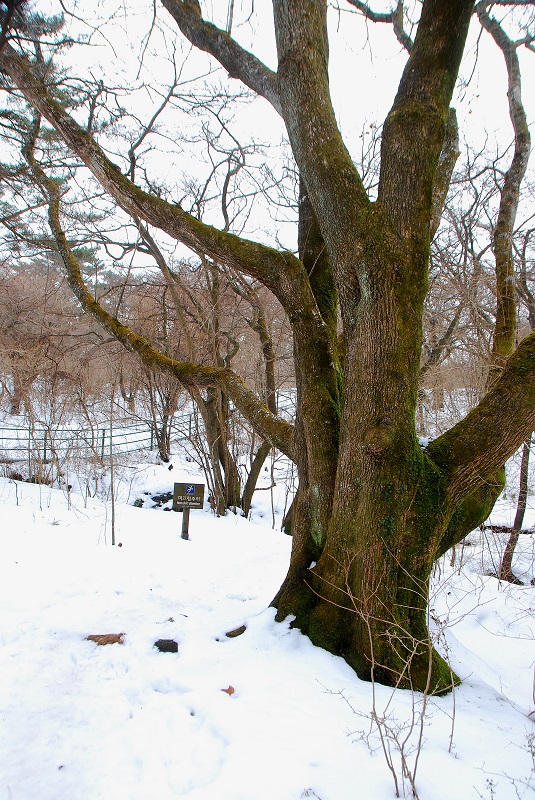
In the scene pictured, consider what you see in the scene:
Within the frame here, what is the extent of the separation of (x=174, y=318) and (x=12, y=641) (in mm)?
8001

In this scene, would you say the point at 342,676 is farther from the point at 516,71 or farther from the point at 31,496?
the point at 31,496

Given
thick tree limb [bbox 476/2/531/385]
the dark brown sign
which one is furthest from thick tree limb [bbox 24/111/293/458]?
the dark brown sign

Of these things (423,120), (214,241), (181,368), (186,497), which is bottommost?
(186,497)

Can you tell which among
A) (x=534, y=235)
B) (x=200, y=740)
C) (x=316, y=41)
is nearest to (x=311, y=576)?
(x=200, y=740)

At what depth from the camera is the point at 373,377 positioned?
2.86 meters

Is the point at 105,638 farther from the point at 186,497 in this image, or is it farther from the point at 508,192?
the point at 508,192

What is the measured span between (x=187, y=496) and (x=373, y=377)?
491 centimetres

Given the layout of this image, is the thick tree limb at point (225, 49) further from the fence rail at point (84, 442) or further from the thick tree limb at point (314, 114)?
the fence rail at point (84, 442)

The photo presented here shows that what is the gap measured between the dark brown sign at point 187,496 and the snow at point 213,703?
6.68 ft

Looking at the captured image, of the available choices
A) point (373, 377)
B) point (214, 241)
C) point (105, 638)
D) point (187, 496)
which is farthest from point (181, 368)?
point (187, 496)

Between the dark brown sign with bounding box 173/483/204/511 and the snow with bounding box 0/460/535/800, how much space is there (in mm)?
2035

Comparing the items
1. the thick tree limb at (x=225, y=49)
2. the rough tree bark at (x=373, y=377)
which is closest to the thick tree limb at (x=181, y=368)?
the rough tree bark at (x=373, y=377)

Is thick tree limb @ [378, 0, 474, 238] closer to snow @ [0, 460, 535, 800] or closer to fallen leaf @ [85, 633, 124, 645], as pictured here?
snow @ [0, 460, 535, 800]

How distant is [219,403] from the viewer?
9391mm
